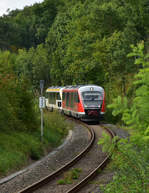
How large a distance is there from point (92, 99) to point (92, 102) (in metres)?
0.22

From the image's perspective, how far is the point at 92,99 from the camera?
2884 cm

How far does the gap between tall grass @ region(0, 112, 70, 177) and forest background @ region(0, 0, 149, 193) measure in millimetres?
694

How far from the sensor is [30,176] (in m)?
12.7

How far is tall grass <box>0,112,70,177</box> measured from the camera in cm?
1373

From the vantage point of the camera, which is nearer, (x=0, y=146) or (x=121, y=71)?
(x=0, y=146)

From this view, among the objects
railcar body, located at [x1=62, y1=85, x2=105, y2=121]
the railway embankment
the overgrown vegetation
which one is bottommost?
the railway embankment

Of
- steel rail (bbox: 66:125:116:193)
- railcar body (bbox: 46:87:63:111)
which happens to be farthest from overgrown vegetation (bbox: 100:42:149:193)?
railcar body (bbox: 46:87:63:111)

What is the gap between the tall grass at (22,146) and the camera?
540 inches

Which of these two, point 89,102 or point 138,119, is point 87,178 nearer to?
point 138,119

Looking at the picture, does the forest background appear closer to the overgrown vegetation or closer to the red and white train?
the overgrown vegetation

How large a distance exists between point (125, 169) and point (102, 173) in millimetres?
6438

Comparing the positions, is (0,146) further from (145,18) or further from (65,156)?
(145,18)

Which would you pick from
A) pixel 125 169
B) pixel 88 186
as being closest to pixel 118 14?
pixel 88 186

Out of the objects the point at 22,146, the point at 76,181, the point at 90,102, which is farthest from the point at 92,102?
the point at 76,181
